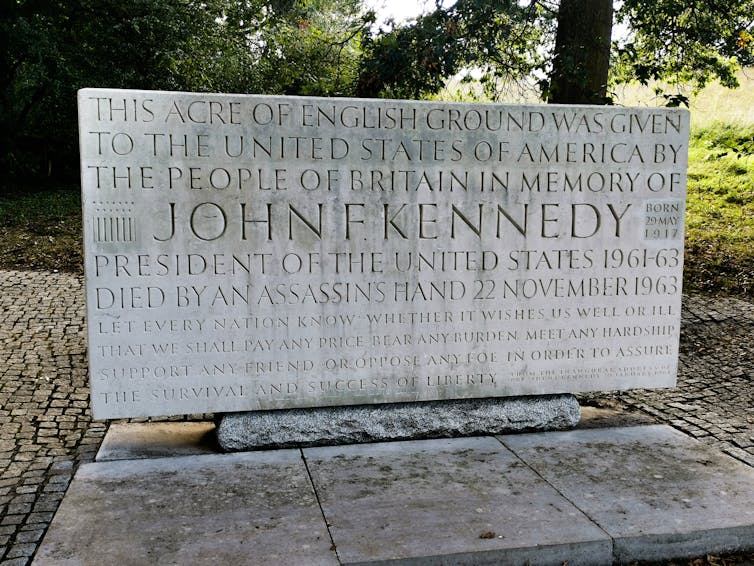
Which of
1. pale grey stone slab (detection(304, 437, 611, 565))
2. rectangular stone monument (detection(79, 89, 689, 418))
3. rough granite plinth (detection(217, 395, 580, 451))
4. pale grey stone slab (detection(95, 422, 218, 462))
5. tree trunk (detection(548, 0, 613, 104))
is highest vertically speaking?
tree trunk (detection(548, 0, 613, 104))

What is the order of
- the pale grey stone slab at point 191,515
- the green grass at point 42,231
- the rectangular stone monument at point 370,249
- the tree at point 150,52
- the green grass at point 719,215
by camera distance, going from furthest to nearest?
the tree at point 150,52
the green grass at point 42,231
the green grass at point 719,215
the rectangular stone monument at point 370,249
the pale grey stone slab at point 191,515

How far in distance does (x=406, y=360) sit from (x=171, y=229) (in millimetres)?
1630

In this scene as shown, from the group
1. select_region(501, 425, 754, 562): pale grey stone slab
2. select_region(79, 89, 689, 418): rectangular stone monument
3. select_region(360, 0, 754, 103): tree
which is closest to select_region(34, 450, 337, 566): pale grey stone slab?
select_region(79, 89, 689, 418): rectangular stone monument

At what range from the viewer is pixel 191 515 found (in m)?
3.69

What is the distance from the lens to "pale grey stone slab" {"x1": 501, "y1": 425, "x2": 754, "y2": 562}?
357 centimetres

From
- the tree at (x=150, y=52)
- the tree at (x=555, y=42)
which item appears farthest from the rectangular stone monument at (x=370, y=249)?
the tree at (x=150, y=52)

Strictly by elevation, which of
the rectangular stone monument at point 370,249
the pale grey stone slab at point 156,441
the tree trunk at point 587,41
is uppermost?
the tree trunk at point 587,41

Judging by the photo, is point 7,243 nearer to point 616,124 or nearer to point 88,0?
point 88,0

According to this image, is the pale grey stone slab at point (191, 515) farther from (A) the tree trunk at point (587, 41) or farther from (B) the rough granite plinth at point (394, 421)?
(A) the tree trunk at point (587, 41)

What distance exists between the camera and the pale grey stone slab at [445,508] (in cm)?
338

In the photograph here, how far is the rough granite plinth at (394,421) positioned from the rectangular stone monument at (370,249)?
0.10 m

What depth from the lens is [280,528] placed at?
3.56 metres

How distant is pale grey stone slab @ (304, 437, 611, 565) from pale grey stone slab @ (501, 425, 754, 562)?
0.48 ft

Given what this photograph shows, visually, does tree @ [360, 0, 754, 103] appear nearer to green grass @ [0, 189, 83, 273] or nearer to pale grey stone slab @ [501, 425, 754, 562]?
pale grey stone slab @ [501, 425, 754, 562]
